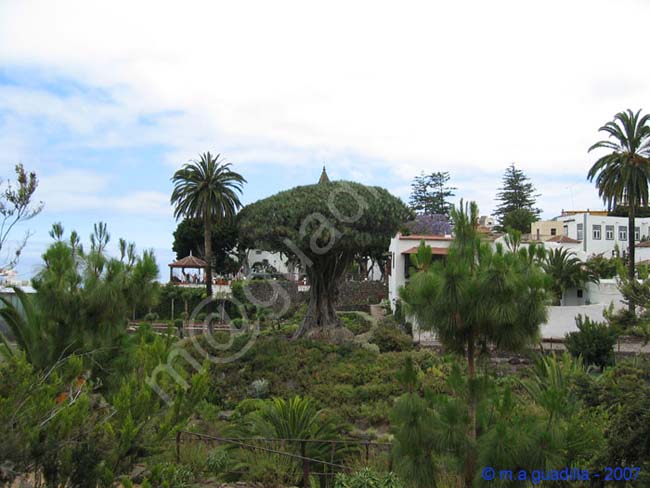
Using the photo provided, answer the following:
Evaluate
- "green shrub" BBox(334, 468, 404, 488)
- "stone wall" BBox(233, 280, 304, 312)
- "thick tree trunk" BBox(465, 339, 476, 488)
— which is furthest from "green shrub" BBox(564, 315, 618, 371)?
"stone wall" BBox(233, 280, 304, 312)

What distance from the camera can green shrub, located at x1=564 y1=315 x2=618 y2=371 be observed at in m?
16.8

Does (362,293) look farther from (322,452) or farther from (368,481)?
(368,481)

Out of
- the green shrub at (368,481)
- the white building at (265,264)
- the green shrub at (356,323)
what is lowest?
the green shrub at (368,481)

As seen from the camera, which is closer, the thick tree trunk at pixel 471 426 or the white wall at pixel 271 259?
the thick tree trunk at pixel 471 426

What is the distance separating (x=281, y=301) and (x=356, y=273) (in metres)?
14.8

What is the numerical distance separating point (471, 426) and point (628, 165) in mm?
23174

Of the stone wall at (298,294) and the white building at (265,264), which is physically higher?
the white building at (265,264)

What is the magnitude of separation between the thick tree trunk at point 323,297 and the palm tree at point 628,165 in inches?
510

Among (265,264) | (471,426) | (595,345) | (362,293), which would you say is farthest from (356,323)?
(471,426)

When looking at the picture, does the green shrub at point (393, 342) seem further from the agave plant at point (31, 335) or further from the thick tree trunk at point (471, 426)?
the thick tree trunk at point (471, 426)

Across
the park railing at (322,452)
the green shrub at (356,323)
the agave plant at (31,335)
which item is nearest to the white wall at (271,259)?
the green shrub at (356,323)

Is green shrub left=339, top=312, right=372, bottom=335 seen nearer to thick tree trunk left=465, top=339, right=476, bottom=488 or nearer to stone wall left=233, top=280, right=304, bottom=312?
stone wall left=233, top=280, right=304, bottom=312

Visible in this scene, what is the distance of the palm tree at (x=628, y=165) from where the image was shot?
2512 centimetres

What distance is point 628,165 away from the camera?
2508cm
